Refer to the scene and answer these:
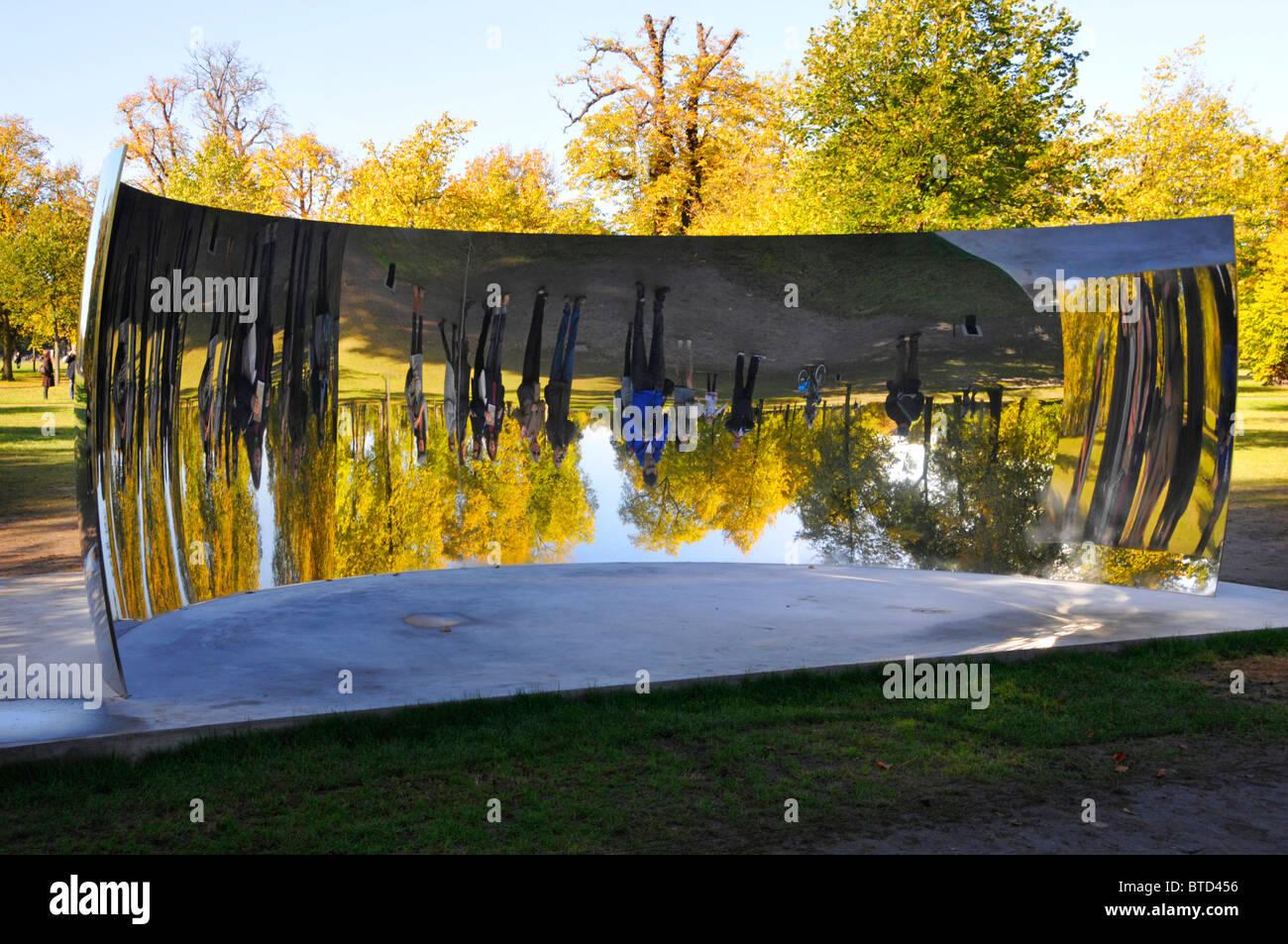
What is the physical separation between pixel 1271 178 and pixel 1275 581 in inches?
1077

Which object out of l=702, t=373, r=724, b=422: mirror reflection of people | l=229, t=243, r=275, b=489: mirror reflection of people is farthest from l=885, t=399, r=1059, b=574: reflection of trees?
l=229, t=243, r=275, b=489: mirror reflection of people

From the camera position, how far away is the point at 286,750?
20.9 ft

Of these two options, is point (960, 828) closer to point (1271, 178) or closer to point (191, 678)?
point (191, 678)

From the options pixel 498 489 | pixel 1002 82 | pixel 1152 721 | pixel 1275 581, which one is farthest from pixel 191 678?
pixel 1002 82

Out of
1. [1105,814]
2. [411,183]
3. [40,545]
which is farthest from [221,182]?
[1105,814]

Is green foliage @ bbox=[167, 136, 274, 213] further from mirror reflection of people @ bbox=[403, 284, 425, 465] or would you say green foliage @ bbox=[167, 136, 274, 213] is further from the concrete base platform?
the concrete base platform

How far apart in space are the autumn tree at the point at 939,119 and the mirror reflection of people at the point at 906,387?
45.3 feet

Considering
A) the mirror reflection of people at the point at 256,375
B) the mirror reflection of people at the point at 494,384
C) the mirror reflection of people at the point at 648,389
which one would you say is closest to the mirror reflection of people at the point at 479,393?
the mirror reflection of people at the point at 494,384

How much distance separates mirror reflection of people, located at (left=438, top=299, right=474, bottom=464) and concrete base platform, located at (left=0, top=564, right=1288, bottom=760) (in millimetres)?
1587

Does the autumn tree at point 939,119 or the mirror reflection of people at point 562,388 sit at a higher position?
the autumn tree at point 939,119

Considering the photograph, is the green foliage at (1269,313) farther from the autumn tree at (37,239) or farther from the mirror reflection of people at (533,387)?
the autumn tree at (37,239)

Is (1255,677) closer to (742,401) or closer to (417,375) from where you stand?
(742,401)

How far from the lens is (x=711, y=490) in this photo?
12.5 meters

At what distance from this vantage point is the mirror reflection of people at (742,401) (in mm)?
12227
